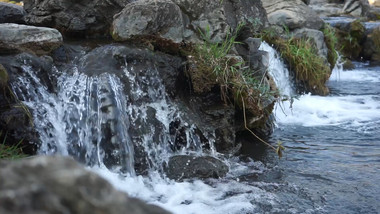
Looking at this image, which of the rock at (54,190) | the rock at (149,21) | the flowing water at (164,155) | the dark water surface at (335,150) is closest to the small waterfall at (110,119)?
the flowing water at (164,155)

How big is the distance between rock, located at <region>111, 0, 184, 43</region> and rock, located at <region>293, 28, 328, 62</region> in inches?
203

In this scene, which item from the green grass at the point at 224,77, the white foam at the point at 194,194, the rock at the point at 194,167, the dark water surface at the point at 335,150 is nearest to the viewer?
the white foam at the point at 194,194

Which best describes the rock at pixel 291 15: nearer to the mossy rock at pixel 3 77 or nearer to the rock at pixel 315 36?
the rock at pixel 315 36

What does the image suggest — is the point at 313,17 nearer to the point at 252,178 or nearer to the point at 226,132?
the point at 226,132

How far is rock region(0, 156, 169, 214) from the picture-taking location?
824 millimetres

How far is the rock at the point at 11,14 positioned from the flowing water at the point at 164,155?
2.47 metres

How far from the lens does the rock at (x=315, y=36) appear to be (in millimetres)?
10141

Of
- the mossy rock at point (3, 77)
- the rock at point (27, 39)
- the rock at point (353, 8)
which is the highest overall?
the rock at point (353, 8)

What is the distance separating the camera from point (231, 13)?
6.79 metres

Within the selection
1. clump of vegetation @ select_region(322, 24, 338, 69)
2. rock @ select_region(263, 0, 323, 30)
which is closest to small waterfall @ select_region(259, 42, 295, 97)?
rock @ select_region(263, 0, 323, 30)

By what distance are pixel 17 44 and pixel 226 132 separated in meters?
2.72

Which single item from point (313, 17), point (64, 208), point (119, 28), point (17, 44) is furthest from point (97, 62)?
point (313, 17)

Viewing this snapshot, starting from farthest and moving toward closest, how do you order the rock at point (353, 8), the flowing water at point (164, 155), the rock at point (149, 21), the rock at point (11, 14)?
the rock at point (353, 8)
the rock at point (11, 14)
the rock at point (149, 21)
the flowing water at point (164, 155)

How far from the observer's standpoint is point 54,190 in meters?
0.85
